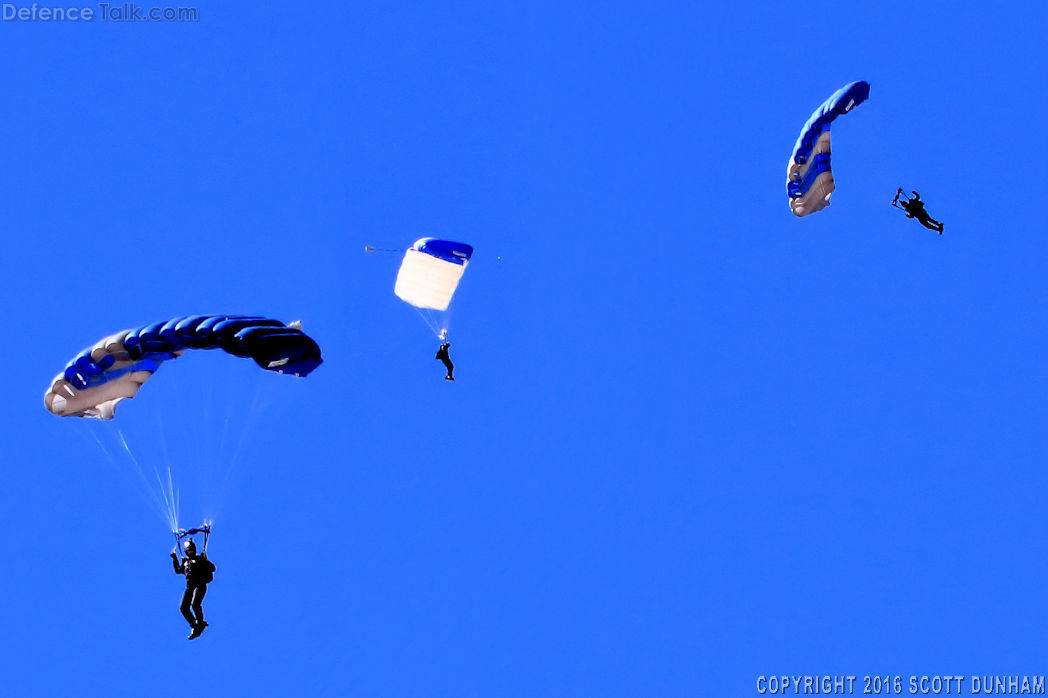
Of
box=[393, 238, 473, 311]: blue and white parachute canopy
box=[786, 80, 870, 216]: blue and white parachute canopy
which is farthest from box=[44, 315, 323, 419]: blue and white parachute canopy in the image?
box=[786, 80, 870, 216]: blue and white parachute canopy

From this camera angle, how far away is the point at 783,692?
30.5m

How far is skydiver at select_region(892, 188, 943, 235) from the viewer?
90.8 ft

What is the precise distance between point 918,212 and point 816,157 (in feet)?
7.78

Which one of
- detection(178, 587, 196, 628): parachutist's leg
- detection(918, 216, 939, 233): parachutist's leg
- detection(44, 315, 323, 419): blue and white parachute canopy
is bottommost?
detection(178, 587, 196, 628): parachutist's leg

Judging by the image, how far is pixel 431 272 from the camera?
92.6 feet

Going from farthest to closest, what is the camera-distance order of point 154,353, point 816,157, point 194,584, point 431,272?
point 431,272, point 816,157, point 194,584, point 154,353

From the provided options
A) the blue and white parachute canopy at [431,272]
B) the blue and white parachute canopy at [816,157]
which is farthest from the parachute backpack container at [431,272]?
the blue and white parachute canopy at [816,157]

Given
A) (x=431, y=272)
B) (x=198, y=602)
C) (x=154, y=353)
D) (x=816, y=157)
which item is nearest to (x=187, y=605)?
(x=198, y=602)

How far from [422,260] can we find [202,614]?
342 inches

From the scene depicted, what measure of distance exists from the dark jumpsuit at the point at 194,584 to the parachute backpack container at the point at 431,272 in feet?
25.7

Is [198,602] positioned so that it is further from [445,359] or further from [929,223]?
[929,223]

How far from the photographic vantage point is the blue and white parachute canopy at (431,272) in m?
28.0

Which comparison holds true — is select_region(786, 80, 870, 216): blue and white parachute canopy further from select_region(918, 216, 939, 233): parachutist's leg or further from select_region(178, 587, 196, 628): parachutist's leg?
select_region(178, 587, 196, 628): parachutist's leg

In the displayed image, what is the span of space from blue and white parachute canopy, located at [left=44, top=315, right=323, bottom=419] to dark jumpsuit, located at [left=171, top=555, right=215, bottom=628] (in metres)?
2.83
